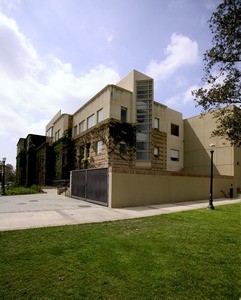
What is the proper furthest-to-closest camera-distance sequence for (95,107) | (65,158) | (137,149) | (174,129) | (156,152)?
1. (65,158)
2. (174,129)
3. (156,152)
4. (95,107)
5. (137,149)

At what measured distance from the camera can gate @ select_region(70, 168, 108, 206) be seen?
14.2 metres

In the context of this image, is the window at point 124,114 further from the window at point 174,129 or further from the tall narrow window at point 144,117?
the window at point 174,129

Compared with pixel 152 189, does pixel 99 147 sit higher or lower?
higher

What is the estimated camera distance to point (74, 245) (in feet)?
18.5

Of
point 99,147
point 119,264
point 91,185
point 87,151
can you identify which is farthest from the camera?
point 87,151

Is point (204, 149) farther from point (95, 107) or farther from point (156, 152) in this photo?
point (95, 107)

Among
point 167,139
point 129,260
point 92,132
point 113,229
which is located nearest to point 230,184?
point 167,139

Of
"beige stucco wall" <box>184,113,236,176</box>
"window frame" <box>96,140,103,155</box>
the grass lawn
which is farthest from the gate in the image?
"beige stucco wall" <box>184,113,236,176</box>

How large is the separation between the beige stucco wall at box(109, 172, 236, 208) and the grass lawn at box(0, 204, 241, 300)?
6.14m

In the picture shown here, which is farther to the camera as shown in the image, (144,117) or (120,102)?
(144,117)

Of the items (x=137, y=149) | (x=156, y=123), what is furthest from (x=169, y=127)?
(x=137, y=149)

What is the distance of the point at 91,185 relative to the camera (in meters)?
16.0

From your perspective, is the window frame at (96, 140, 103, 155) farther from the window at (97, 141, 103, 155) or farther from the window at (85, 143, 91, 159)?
the window at (85, 143, 91, 159)

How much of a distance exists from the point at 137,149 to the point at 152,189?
8464mm
